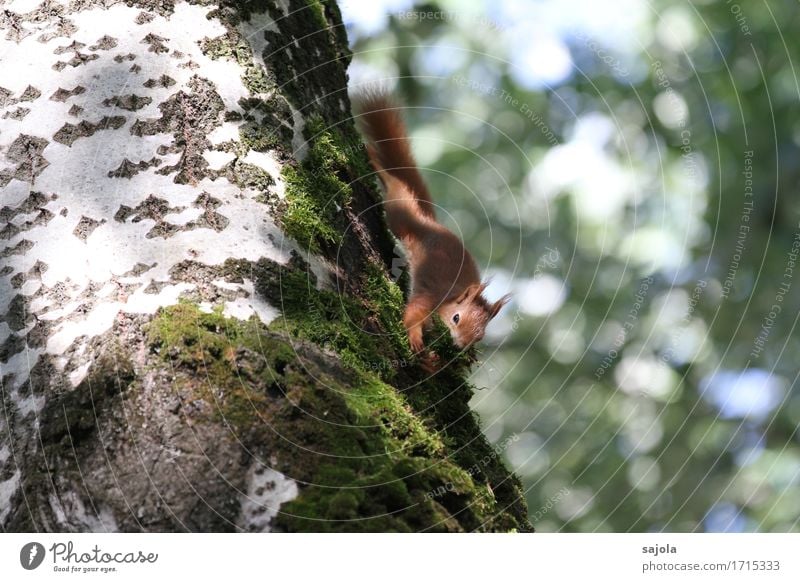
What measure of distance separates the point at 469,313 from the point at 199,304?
7.39ft

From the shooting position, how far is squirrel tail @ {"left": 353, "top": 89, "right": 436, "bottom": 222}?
13.8ft

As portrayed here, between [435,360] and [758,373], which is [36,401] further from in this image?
[758,373]

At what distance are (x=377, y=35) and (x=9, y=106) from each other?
7.59 metres

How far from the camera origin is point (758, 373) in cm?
881

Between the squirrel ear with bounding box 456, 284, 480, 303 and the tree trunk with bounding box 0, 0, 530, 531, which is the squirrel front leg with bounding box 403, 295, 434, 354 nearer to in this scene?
the squirrel ear with bounding box 456, 284, 480, 303

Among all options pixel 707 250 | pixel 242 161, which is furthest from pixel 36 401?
pixel 707 250

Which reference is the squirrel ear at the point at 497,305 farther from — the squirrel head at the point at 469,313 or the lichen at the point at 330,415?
the lichen at the point at 330,415

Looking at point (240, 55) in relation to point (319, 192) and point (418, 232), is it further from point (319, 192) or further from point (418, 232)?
point (418, 232)

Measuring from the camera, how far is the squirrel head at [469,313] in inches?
147

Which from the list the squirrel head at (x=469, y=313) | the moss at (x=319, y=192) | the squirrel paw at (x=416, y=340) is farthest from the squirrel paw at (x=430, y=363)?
the squirrel head at (x=469, y=313)

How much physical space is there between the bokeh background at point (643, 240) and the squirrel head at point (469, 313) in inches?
126

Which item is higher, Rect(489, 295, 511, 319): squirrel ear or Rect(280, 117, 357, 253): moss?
Rect(280, 117, 357, 253): moss

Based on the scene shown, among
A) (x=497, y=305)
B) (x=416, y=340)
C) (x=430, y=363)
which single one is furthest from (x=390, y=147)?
(x=430, y=363)

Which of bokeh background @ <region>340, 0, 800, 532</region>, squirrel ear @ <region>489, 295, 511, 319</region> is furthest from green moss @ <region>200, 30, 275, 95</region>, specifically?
bokeh background @ <region>340, 0, 800, 532</region>
